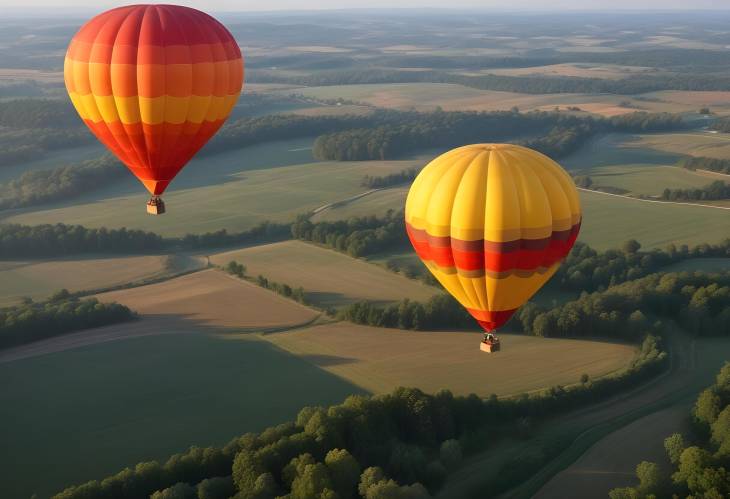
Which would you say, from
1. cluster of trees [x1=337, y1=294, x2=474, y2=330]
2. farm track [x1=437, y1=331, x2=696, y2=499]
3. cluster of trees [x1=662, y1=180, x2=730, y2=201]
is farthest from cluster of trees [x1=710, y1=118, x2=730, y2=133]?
cluster of trees [x1=337, y1=294, x2=474, y2=330]

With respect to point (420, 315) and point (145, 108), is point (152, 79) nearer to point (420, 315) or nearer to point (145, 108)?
point (145, 108)

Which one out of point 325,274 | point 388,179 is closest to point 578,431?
point 325,274

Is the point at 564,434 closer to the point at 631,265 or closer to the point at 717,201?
the point at 631,265

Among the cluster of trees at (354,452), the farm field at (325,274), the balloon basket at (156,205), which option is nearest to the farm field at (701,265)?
the farm field at (325,274)

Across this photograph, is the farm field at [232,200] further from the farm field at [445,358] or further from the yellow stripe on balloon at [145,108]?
the yellow stripe on balloon at [145,108]

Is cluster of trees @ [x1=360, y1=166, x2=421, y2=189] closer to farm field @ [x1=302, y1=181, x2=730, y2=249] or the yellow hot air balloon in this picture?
farm field @ [x1=302, y1=181, x2=730, y2=249]

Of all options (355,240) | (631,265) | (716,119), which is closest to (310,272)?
(355,240)
